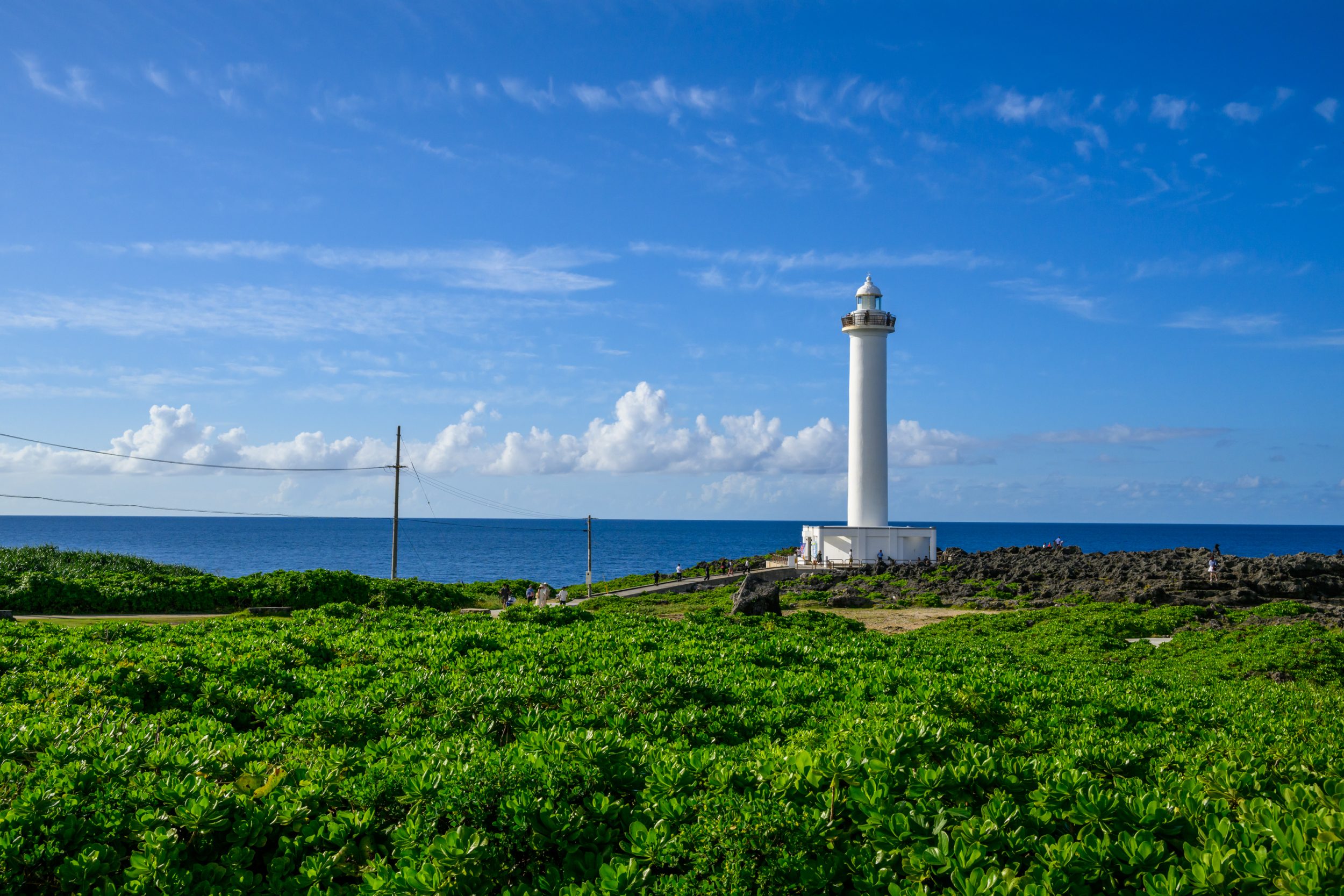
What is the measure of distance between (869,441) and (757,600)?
27.5 metres

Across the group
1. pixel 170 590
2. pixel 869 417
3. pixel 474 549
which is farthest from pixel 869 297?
pixel 474 549

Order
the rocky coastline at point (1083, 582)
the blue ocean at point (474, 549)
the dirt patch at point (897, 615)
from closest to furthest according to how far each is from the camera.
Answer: the dirt patch at point (897, 615), the rocky coastline at point (1083, 582), the blue ocean at point (474, 549)

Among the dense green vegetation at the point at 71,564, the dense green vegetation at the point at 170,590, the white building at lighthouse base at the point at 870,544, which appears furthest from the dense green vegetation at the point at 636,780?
the white building at lighthouse base at the point at 870,544

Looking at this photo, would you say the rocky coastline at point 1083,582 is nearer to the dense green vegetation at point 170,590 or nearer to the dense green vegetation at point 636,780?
the dense green vegetation at point 170,590

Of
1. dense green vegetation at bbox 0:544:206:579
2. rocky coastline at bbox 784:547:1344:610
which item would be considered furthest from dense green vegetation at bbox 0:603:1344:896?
rocky coastline at bbox 784:547:1344:610

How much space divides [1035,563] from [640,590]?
807 inches

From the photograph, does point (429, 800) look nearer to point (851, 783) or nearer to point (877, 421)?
point (851, 783)

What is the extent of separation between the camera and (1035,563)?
139 ft

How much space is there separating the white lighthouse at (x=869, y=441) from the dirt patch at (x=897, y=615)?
543 inches

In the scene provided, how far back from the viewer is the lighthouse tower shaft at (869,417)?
151 ft

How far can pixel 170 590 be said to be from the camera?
933 inches

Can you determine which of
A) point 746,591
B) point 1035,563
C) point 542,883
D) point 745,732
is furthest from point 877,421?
point 542,883

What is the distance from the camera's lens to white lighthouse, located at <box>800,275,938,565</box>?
4594 cm

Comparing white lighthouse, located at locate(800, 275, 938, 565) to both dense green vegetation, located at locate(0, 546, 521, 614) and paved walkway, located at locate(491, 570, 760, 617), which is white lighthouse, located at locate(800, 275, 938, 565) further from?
dense green vegetation, located at locate(0, 546, 521, 614)
